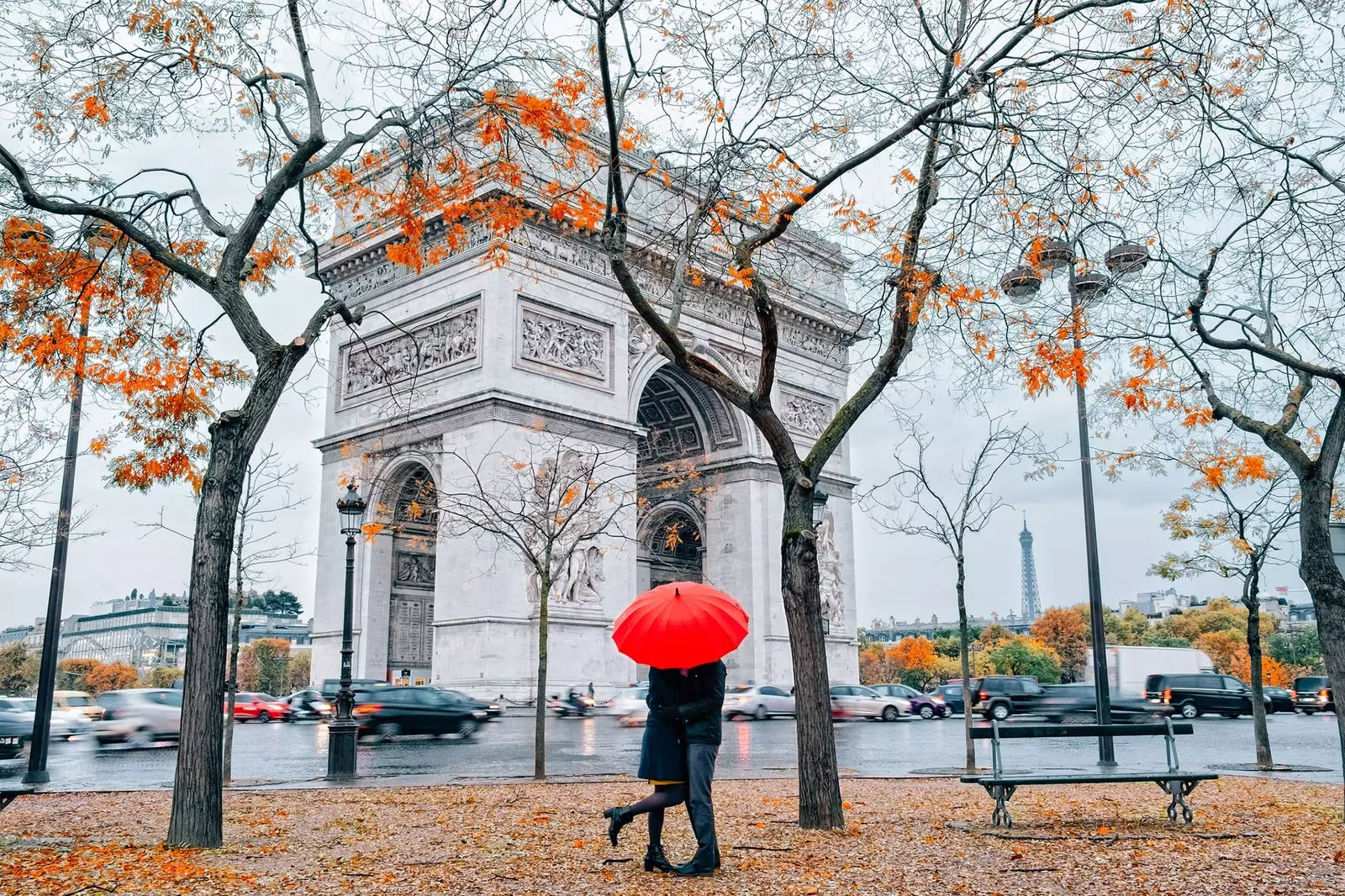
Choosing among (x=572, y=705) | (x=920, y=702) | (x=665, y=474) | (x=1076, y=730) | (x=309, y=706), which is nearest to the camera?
(x=1076, y=730)

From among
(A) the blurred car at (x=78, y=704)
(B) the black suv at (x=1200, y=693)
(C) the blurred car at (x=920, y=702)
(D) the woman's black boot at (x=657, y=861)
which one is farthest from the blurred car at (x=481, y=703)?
(B) the black suv at (x=1200, y=693)

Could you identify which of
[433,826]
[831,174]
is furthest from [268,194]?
[433,826]

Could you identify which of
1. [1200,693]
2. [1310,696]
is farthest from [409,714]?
[1310,696]

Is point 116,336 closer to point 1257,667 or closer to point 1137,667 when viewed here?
point 1257,667

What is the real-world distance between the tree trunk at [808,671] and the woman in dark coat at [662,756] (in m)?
2.02

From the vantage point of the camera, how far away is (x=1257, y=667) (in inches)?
685

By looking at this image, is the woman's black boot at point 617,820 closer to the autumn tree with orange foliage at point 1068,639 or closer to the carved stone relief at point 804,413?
the carved stone relief at point 804,413

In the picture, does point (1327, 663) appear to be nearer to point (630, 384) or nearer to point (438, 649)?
point (438, 649)

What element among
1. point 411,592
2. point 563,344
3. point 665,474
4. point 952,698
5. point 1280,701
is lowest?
point 1280,701

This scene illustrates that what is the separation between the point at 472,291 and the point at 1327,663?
24946mm

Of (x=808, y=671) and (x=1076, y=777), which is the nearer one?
(x=1076, y=777)

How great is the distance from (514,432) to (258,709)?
16.2 m

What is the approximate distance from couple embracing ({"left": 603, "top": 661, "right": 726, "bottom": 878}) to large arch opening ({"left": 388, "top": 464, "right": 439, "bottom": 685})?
86.5 feet

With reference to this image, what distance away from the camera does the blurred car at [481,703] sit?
25812mm
